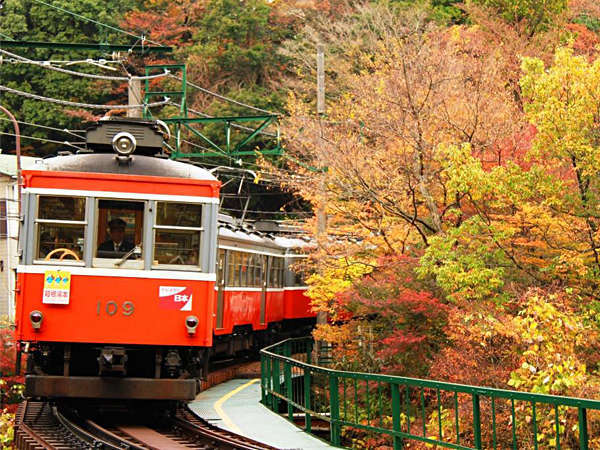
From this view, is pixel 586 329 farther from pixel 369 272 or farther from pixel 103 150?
pixel 103 150

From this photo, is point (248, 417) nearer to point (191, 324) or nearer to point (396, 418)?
point (191, 324)

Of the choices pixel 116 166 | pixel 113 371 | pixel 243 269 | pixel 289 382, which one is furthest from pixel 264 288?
pixel 113 371

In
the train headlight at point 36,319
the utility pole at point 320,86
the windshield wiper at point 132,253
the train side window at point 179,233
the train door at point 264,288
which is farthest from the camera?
the train door at point 264,288

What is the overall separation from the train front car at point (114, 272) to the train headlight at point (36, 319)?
0.5 inches

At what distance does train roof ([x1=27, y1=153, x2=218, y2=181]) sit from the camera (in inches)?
471

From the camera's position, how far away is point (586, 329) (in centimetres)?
1480

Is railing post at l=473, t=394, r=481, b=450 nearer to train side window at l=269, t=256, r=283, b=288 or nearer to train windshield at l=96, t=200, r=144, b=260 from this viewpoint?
train windshield at l=96, t=200, r=144, b=260

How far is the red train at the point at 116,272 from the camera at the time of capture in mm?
11672

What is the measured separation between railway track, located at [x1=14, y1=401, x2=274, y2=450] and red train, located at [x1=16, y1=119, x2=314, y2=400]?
19.7 inches

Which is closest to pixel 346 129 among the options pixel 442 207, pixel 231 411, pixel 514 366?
pixel 442 207

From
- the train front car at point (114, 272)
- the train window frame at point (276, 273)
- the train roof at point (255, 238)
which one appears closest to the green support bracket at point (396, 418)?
the train front car at point (114, 272)

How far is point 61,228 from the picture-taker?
38.7 feet

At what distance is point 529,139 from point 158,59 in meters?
28.6

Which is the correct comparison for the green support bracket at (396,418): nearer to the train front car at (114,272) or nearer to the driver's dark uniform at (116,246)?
the train front car at (114,272)
